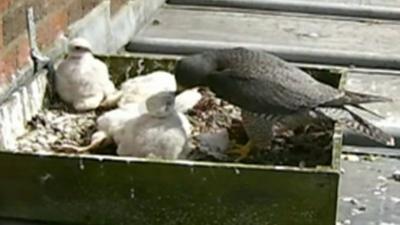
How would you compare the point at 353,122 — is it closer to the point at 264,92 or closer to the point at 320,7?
the point at 264,92

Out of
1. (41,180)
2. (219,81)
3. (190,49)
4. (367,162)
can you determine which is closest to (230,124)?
(219,81)

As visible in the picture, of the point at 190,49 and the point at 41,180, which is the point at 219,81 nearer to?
the point at 41,180

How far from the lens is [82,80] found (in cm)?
290

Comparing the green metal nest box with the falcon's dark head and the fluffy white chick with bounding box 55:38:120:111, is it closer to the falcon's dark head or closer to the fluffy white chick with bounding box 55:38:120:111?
the falcon's dark head

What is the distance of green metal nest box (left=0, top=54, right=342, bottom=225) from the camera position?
2.37 metres

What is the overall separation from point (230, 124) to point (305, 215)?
62cm

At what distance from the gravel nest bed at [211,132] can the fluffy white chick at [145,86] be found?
10 cm

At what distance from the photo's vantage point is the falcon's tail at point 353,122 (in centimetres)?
276

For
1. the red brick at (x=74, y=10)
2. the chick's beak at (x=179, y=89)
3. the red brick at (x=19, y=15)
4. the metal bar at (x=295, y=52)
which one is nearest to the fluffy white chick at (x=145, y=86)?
the chick's beak at (x=179, y=89)

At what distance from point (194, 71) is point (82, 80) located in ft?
1.14

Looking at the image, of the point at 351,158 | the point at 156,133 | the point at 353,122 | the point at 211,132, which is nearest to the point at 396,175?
the point at 351,158

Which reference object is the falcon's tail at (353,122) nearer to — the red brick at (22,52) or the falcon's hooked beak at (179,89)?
the falcon's hooked beak at (179,89)

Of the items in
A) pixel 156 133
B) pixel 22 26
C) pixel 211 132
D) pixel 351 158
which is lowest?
pixel 351 158

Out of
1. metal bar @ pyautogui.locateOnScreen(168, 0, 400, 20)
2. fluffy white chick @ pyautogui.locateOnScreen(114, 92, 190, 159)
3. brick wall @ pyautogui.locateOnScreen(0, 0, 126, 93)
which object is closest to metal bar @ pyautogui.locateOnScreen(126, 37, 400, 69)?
metal bar @ pyautogui.locateOnScreen(168, 0, 400, 20)
